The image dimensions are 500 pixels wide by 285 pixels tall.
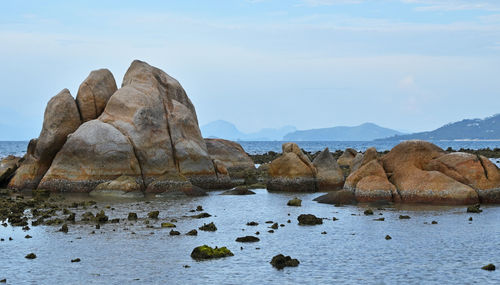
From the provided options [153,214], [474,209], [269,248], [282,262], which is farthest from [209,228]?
[474,209]

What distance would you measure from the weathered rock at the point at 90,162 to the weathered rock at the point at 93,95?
17.4 ft

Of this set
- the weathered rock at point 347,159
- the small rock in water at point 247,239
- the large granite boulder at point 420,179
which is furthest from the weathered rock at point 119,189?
the weathered rock at point 347,159

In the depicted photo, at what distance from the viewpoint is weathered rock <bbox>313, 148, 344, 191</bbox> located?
5453 centimetres

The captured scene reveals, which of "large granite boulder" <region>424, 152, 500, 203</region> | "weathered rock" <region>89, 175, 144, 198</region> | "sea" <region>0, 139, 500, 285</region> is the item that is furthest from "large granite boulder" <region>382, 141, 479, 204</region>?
"weathered rock" <region>89, 175, 144, 198</region>

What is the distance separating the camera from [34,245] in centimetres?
2830

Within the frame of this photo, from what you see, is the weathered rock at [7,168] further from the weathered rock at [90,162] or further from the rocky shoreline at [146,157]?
the weathered rock at [90,162]

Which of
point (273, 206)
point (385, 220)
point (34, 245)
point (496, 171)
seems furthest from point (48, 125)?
point (496, 171)

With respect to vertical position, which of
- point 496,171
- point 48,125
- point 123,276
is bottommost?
point 123,276

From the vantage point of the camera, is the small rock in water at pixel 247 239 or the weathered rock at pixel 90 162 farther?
the weathered rock at pixel 90 162

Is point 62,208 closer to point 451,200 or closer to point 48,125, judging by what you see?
point 48,125

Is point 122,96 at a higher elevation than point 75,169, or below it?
higher

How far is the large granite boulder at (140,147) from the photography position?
5062 cm

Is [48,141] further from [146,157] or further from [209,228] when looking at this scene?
[209,228]

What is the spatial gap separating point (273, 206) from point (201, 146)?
1554cm
